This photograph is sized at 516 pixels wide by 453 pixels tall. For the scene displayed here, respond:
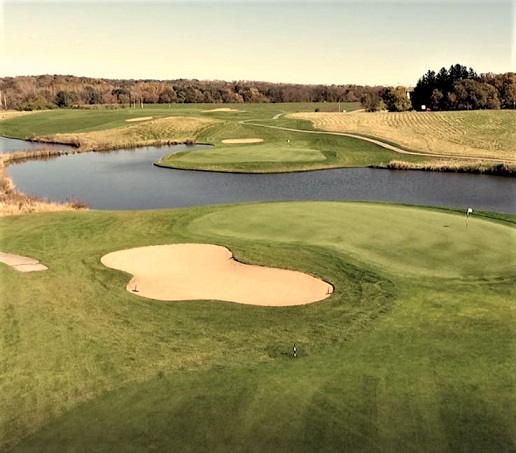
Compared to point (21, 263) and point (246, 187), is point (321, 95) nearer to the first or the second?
point (246, 187)

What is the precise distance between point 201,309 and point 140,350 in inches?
139

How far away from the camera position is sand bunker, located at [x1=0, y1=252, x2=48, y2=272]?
2234 centimetres

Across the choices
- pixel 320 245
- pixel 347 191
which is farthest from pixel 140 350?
pixel 347 191

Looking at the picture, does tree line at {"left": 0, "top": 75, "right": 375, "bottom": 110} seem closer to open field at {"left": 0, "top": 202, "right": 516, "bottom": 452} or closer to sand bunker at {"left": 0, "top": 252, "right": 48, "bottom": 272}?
sand bunker at {"left": 0, "top": 252, "right": 48, "bottom": 272}

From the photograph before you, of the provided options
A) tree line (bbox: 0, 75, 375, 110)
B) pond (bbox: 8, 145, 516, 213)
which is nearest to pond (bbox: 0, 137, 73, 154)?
pond (bbox: 8, 145, 516, 213)

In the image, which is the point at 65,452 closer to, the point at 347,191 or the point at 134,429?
the point at 134,429

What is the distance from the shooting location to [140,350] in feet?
49.5

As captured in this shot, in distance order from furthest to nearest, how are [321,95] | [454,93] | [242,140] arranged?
[321,95], [454,93], [242,140]

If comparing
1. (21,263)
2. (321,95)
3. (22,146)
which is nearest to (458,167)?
(21,263)

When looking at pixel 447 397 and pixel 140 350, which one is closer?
pixel 447 397

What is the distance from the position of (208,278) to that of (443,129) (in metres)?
72.0

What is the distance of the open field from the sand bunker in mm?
586

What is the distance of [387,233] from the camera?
2611cm

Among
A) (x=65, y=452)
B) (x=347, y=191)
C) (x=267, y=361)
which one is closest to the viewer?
(x=65, y=452)
